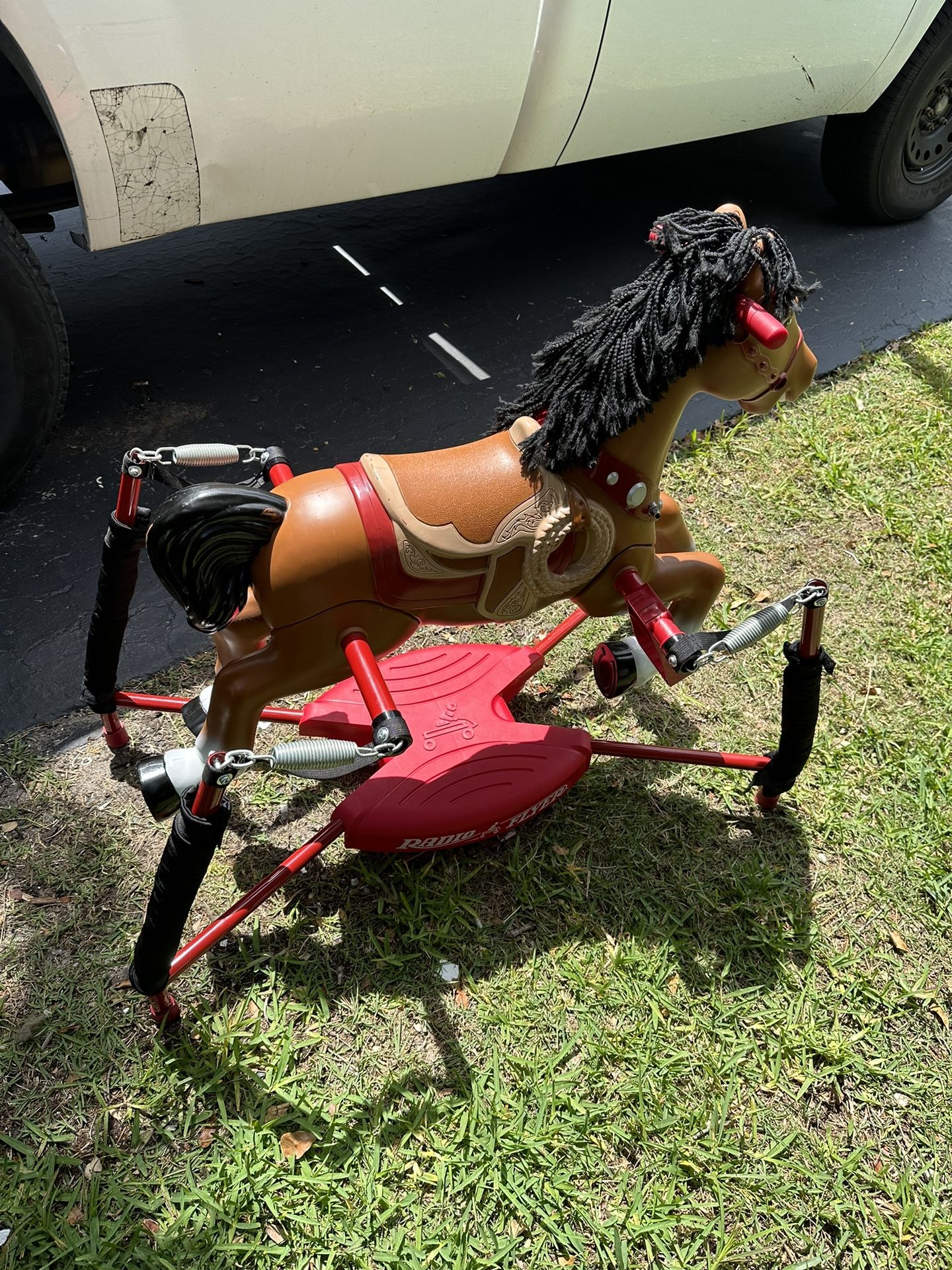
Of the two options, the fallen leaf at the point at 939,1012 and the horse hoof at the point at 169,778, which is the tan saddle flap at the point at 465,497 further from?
the fallen leaf at the point at 939,1012

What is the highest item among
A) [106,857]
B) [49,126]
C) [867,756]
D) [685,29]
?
[685,29]

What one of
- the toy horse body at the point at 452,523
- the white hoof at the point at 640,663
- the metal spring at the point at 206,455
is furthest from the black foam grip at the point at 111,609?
the white hoof at the point at 640,663

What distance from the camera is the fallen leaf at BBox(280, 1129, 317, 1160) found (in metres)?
1.83

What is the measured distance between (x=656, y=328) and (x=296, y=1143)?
1680 millimetres

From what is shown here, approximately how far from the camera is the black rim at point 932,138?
15.2 ft

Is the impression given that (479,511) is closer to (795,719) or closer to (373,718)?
(373,718)

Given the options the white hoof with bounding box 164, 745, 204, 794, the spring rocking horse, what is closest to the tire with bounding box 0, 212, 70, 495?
the spring rocking horse

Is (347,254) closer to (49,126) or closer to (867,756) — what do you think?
(49,126)

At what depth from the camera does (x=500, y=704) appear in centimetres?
245

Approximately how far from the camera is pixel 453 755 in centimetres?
230

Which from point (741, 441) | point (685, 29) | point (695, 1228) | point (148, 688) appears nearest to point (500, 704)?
point (148, 688)

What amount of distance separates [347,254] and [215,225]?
2.18ft

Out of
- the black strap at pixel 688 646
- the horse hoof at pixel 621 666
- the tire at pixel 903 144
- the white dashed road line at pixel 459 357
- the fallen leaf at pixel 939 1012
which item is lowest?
the fallen leaf at pixel 939 1012

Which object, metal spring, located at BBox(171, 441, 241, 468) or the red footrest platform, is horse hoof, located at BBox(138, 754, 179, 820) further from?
metal spring, located at BBox(171, 441, 241, 468)
